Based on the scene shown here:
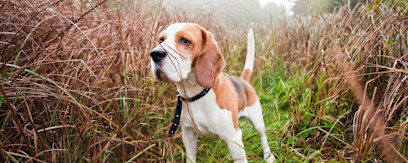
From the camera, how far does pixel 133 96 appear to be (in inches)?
88.9

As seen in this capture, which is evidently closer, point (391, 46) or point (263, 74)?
point (391, 46)

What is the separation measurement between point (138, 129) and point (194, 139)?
510 millimetres

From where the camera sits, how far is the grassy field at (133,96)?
1.58m

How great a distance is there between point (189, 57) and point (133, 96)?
26.3 inches

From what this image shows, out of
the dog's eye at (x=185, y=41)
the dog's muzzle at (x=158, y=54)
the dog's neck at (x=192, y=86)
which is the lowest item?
the dog's neck at (x=192, y=86)

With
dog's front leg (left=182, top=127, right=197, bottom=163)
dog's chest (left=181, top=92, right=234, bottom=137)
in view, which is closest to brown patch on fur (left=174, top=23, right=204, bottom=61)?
dog's chest (left=181, top=92, right=234, bottom=137)

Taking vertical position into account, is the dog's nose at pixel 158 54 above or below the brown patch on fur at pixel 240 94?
above

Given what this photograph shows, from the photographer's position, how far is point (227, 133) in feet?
6.64

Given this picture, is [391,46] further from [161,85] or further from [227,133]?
[161,85]

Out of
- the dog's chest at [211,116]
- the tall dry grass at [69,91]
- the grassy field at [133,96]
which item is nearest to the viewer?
→ the tall dry grass at [69,91]

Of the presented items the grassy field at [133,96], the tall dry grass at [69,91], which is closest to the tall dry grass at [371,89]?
the grassy field at [133,96]

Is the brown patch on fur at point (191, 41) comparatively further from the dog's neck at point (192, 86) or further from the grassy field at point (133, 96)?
the grassy field at point (133, 96)

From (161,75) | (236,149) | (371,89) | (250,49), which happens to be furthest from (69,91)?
(371,89)

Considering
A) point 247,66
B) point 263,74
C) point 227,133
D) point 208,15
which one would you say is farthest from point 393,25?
point 208,15
